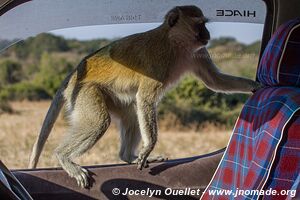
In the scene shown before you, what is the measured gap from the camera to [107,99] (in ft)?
14.4

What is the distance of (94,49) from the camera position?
739cm

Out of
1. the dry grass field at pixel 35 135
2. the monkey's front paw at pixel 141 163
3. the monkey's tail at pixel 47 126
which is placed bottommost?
the dry grass field at pixel 35 135

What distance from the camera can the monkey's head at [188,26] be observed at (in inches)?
151

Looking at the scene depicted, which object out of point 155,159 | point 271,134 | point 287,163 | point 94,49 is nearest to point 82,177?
point 155,159

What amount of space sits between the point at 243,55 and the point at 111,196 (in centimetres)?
140

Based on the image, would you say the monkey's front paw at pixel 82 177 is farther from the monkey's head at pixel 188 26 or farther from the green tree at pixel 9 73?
the green tree at pixel 9 73

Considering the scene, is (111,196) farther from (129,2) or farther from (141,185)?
(129,2)

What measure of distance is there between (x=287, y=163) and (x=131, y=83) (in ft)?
6.79

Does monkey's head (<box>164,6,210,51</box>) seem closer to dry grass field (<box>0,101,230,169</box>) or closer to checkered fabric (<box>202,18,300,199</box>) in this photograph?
checkered fabric (<box>202,18,300,199</box>)

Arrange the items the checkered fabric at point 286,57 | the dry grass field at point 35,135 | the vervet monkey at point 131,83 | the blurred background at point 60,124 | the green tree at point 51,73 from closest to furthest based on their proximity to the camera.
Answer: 1. the checkered fabric at point 286,57
2. the vervet monkey at point 131,83
3. the blurred background at point 60,124
4. the dry grass field at point 35,135
5. the green tree at point 51,73

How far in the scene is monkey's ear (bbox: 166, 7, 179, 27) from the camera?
12.4ft

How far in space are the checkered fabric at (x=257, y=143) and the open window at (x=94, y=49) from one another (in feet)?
2.31

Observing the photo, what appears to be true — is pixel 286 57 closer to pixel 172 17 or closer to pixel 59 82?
pixel 172 17

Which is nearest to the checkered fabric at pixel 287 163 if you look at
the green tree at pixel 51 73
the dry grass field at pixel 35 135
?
the dry grass field at pixel 35 135
